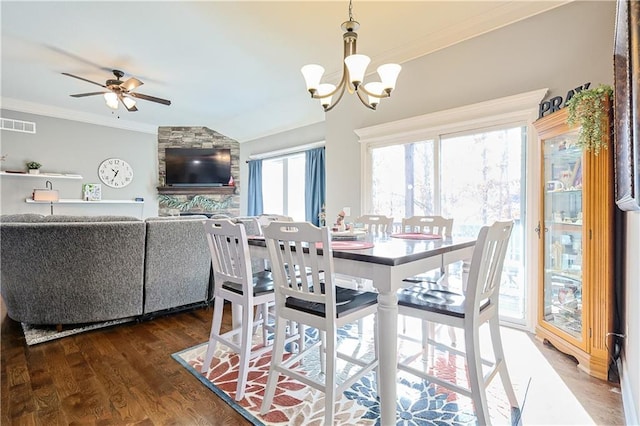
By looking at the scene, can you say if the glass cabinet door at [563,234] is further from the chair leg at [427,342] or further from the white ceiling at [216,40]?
the white ceiling at [216,40]

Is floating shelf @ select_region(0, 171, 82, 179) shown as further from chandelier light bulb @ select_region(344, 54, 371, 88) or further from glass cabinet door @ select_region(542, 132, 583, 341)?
glass cabinet door @ select_region(542, 132, 583, 341)

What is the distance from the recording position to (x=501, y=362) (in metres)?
1.60

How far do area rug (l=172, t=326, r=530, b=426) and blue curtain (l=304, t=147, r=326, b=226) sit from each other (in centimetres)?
332

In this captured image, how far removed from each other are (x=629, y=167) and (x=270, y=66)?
367 centimetres

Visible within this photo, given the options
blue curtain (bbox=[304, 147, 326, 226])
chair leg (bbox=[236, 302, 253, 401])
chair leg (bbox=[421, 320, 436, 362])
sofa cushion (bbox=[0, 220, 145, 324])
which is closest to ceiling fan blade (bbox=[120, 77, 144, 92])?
sofa cushion (bbox=[0, 220, 145, 324])

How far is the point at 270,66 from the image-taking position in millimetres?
3902

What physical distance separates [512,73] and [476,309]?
7.63 ft

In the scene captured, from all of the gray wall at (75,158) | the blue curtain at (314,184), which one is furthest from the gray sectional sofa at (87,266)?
the gray wall at (75,158)

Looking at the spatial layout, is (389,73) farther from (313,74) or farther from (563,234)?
(563,234)

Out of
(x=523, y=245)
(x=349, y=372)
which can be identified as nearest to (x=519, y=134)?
(x=523, y=245)

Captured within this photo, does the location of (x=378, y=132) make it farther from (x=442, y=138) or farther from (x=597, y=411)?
(x=597, y=411)

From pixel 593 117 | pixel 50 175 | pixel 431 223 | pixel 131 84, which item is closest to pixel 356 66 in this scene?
pixel 431 223

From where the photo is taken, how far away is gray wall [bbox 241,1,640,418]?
2256 mm

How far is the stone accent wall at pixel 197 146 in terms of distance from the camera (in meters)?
6.91
